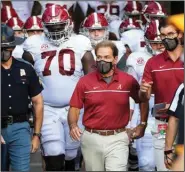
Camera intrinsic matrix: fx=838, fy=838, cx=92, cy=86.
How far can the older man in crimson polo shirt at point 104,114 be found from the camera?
7168 mm

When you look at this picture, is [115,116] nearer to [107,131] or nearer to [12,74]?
[107,131]

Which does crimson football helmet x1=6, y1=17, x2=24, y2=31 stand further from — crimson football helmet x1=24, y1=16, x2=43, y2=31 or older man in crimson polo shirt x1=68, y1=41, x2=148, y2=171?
older man in crimson polo shirt x1=68, y1=41, x2=148, y2=171

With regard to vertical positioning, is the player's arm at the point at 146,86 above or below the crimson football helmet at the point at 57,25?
below

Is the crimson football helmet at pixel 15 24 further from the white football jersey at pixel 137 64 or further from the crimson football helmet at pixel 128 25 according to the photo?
the white football jersey at pixel 137 64

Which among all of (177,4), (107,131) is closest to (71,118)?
(107,131)

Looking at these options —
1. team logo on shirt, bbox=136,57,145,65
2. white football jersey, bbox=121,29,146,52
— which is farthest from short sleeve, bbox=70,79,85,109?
white football jersey, bbox=121,29,146,52

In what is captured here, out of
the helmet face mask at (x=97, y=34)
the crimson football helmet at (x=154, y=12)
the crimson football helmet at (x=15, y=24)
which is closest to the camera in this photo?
the helmet face mask at (x=97, y=34)

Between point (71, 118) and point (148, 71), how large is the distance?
2.82 feet

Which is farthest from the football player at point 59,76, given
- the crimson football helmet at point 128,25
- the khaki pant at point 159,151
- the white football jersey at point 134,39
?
the crimson football helmet at point 128,25

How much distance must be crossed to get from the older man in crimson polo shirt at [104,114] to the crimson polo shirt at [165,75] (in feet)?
1.07

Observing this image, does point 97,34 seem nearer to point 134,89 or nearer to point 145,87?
point 134,89

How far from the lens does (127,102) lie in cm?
730

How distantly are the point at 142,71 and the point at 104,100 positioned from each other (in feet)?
7.03

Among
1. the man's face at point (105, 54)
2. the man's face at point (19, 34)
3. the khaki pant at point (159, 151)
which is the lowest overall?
the khaki pant at point (159, 151)
